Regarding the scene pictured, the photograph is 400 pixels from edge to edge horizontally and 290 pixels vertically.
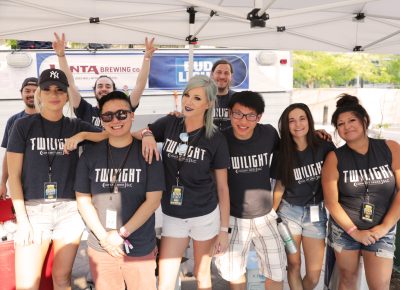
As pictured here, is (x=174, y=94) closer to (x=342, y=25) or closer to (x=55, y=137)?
(x=342, y=25)

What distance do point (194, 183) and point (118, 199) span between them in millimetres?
522

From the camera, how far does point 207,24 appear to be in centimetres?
409

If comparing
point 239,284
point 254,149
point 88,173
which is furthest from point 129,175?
point 239,284

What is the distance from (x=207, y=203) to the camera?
2508mm

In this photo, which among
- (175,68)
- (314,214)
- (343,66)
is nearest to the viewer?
(314,214)

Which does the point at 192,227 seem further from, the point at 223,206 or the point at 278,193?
the point at 278,193

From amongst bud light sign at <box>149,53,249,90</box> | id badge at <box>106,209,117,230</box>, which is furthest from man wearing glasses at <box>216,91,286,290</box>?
bud light sign at <box>149,53,249,90</box>

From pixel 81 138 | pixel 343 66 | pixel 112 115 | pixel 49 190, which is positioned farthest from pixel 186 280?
pixel 343 66

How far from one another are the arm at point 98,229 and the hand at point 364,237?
163 cm

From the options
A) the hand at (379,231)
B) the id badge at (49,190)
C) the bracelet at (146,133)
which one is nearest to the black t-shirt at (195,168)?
the bracelet at (146,133)

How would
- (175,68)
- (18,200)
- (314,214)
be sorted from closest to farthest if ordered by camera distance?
(18,200), (314,214), (175,68)

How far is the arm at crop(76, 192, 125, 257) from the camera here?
223 centimetres

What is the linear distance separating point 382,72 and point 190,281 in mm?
21698

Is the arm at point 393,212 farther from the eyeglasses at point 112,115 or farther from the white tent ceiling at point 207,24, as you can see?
the eyeglasses at point 112,115
